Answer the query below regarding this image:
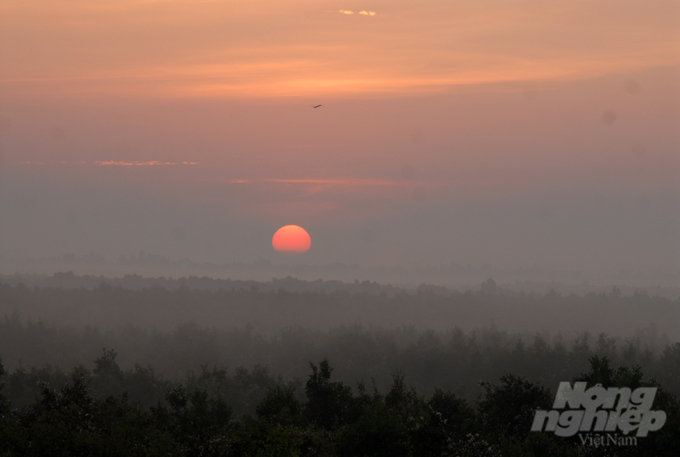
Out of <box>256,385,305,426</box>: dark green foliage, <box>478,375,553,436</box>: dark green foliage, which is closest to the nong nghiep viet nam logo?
<box>478,375,553,436</box>: dark green foliage

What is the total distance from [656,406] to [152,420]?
119 ft

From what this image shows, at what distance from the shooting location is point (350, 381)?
569 feet

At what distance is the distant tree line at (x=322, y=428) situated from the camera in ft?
125

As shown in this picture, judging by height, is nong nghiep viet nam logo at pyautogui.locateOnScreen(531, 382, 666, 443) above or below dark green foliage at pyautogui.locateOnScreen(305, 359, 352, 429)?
above

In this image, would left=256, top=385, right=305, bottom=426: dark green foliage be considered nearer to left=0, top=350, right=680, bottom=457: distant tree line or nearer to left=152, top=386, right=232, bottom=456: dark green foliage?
left=0, top=350, right=680, bottom=457: distant tree line

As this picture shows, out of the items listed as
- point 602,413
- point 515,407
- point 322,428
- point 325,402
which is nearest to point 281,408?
point 325,402

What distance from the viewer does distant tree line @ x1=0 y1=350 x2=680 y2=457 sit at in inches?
1499

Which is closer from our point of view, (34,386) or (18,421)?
(18,421)

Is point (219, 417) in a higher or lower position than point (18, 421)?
lower

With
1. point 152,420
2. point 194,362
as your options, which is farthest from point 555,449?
point 194,362

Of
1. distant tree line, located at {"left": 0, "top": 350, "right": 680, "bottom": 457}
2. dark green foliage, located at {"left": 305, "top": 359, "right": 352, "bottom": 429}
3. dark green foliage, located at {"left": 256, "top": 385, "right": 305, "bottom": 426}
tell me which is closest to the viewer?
distant tree line, located at {"left": 0, "top": 350, "right": 680, "bottom": 457}

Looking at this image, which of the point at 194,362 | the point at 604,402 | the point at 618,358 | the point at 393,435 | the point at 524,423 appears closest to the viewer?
the point at 393,435

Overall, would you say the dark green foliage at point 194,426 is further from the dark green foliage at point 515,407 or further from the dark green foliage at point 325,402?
the dark green foliage at point 515,407

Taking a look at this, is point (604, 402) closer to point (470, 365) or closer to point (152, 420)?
point (152, 420)
